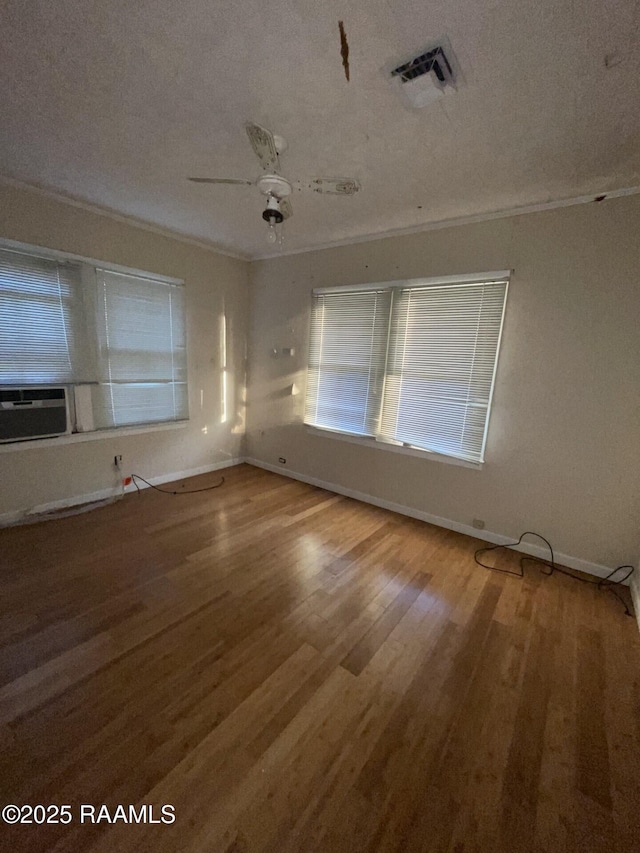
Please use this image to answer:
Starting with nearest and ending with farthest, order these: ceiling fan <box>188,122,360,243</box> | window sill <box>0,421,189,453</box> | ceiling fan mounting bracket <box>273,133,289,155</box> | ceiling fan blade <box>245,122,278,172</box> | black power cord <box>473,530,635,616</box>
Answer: ceiling fan blade <box>245,122,278,172</box> → ceiling fan <box>188,122,360,243</box> → ceiling fan mounting bracket <box>273,133,289,155</box> → black power cord <box>473,530,635,616</box> → window sill <box>0,421,189,453</box>

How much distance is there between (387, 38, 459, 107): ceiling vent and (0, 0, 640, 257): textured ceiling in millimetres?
45

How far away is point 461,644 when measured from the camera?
1.79 metres

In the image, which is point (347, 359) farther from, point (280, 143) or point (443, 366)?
point (280, 143)

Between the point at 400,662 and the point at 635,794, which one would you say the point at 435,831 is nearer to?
the point at 400,662

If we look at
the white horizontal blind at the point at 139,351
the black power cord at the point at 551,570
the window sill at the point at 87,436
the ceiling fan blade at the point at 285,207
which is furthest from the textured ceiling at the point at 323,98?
the black power cord at the point at 551,570

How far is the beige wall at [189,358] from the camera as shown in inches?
106

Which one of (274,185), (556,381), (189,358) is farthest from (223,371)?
(556,381)

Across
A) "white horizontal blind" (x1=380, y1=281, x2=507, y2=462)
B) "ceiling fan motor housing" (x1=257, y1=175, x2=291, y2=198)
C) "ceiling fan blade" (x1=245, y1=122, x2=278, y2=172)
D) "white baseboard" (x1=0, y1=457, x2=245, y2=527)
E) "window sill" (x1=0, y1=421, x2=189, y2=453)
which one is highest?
"ceiling fan blade" (x1=245, y1=122, x2=278, y2=172)

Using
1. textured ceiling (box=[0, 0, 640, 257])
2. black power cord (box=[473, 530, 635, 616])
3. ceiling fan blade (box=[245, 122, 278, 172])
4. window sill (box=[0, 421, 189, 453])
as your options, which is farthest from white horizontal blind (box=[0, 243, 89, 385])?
black power cord (box=[473, 530, 635, 616])

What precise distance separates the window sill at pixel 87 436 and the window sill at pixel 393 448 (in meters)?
1.68

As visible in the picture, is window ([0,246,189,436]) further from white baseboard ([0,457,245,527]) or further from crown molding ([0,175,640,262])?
white baseboard ([0,457,245,527])

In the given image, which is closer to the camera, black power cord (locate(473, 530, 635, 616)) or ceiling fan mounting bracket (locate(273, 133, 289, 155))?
ceiling fan mounting bracket (locate(273, 133, 289, 155))

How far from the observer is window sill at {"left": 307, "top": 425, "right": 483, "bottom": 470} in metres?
2.90

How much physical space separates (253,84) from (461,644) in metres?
2.99
